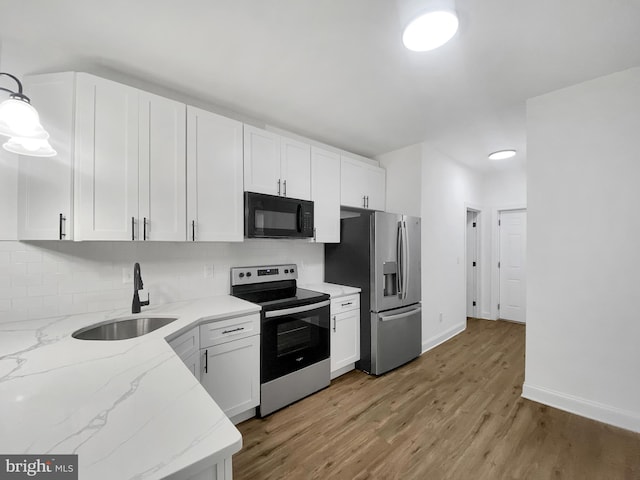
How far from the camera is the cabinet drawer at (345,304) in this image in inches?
105

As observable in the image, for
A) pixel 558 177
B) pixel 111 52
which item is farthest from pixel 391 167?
pixel 111 52

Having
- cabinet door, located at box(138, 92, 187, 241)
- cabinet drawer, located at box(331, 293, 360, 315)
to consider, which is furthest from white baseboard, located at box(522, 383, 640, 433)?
cabinet door, located at box(138, 92, 187, 241)

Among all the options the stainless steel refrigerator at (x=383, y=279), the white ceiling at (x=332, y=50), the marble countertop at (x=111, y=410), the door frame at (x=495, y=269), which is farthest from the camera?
the door frame at (x=495, y=269)

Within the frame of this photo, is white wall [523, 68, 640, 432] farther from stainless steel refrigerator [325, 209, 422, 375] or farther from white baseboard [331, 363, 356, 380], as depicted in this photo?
white baseboard [331, 363, 356, 380]

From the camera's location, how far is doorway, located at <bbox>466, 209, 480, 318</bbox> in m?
4.95

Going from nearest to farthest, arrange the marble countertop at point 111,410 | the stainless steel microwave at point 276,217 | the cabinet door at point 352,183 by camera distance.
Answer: the marble countertop at point 111,410 < the stainless steel microwave at point 276,217 < the cabinet door at point 352,183

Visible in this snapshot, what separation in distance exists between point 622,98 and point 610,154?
412 mm

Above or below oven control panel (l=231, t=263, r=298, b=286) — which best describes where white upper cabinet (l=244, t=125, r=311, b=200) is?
above

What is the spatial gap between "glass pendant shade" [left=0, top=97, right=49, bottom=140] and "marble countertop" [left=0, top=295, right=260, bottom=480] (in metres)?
0.99

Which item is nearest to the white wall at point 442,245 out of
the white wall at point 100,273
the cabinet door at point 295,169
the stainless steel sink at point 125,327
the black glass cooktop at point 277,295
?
the cabinet door at point 295,169

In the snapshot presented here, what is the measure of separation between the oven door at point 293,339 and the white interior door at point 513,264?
3998 millimetres

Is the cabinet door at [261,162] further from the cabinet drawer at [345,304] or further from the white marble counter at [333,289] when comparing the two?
the cabinet drawer at [345,304]

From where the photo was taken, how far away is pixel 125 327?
1806mm

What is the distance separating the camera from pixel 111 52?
1.78 metres
